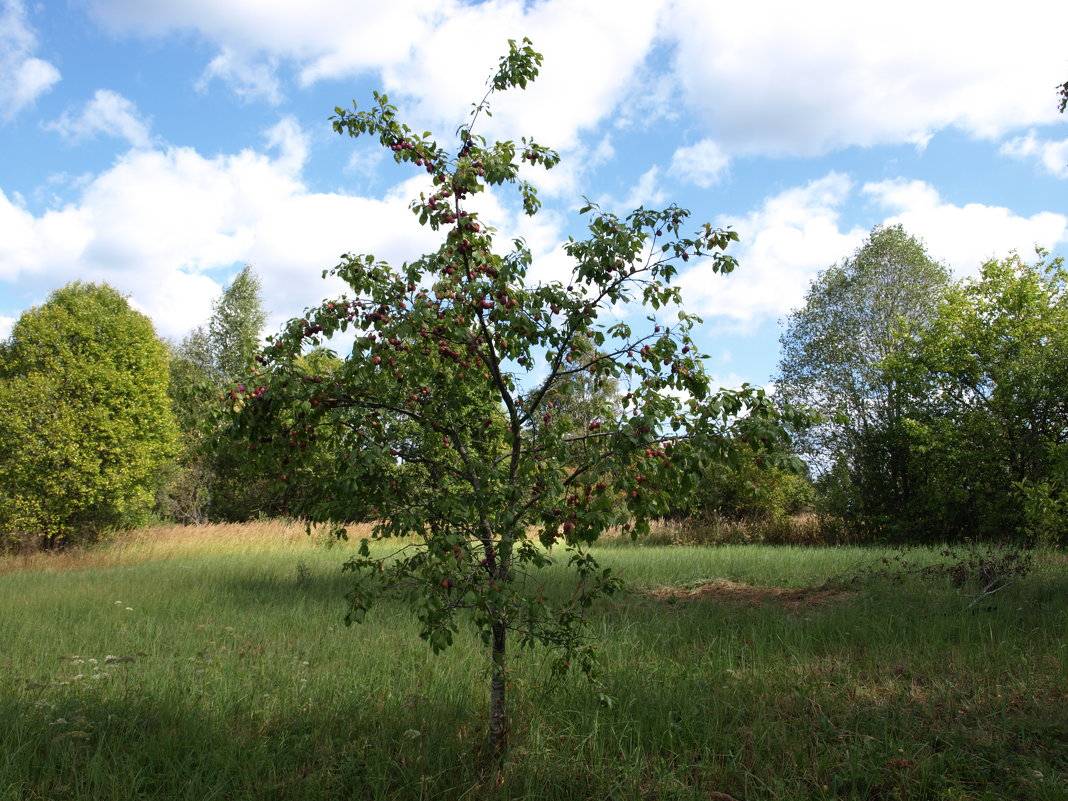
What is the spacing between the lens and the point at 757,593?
32.8ft

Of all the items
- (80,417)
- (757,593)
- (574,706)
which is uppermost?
(80,417)

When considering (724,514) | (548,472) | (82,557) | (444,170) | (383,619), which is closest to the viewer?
(548,472)

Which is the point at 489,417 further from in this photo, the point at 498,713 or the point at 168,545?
the point at 168,545

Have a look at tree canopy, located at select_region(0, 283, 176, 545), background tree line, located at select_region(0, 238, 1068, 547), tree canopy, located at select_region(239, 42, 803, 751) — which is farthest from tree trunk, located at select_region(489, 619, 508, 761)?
tree canopy, located at select_region(0, 283, 176, 545)

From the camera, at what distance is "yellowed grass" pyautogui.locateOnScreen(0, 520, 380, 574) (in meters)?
17.6

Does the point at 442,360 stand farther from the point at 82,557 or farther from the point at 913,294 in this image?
the point at 913,294

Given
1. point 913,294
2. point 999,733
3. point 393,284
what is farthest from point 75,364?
point 913,294

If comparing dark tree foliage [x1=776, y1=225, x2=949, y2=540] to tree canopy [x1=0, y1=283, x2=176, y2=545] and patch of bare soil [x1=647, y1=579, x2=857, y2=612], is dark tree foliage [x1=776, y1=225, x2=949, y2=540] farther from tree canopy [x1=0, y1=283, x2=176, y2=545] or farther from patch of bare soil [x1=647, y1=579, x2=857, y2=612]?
tree canopy [x1=0, y1=283, x2=176, y2=545]

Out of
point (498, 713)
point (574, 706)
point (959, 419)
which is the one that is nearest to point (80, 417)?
point (574, 706)

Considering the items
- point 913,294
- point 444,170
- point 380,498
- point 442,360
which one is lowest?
point 380,498

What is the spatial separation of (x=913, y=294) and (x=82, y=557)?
30.8 meters

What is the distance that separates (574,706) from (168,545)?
18715mm

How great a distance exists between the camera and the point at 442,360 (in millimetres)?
4410

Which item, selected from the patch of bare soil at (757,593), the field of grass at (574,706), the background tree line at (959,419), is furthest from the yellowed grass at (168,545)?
the background tree line at (959,419)
